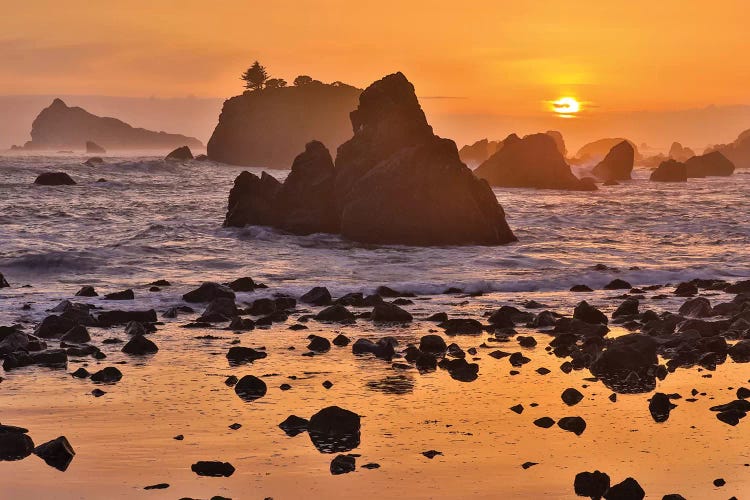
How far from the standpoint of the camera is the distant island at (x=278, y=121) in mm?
161500

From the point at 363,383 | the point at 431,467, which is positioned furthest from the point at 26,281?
the point at 431,467

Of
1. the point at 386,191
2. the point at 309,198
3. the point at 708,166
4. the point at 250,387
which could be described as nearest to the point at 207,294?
the point at 250,387

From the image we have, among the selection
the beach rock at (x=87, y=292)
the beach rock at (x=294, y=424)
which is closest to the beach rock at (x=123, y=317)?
the beach rock at (x=87, y=292)

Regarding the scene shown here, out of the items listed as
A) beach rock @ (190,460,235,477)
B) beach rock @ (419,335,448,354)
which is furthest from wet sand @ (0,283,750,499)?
beach rock @ (419,335,448,354)

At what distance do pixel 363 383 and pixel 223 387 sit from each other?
251 cm

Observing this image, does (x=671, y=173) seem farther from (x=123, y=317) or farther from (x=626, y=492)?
(x=626, y=492)

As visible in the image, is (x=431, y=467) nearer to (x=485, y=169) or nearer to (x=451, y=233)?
(x=451, y=233)

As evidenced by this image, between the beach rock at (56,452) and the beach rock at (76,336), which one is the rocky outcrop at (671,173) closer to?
the beach rock at (76,336)

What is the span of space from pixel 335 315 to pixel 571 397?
1056cm

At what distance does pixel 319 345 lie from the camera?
21.2 meters

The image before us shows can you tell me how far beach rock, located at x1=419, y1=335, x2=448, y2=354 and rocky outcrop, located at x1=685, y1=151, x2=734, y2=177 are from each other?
142 metres

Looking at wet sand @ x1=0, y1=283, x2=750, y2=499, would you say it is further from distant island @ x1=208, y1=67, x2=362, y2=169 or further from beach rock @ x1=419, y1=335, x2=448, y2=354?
distant island @ x1=208, y1=67, x2=362, y2=169

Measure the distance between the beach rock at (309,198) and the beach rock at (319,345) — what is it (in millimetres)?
28486

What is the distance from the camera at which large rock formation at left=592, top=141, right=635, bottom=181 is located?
13888cm
